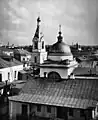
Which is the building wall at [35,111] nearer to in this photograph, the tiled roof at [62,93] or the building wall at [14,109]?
the building wall at [14,109]

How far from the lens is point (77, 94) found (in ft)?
55.5

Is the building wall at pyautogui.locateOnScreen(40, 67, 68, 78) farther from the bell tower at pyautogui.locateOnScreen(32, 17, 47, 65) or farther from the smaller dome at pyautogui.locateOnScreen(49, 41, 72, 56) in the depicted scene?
the bell tower at pyautogui.locateOnScreen(32, 17, 47, 65)

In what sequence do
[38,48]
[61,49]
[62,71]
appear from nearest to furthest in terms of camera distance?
[62,71]
[61,49]
[38,48]

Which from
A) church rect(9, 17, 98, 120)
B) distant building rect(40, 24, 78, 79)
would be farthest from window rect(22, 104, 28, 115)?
distant building rect(40, 24, 78, 79)

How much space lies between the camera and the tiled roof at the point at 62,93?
15984mm

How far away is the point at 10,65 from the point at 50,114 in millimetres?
18866

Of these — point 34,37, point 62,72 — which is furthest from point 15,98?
point 34,37

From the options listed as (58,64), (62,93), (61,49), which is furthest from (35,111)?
(61,49)

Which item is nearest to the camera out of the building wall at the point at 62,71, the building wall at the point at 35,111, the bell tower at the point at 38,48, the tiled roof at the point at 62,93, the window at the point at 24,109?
the building wall at the point at 35,111

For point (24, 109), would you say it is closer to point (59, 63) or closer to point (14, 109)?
point (14, 109)

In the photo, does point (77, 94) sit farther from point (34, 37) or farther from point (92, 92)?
point (34, 37)

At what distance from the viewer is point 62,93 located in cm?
1728

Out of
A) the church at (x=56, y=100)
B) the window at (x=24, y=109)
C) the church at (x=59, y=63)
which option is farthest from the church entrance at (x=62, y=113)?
the church at (x=59, y=63)

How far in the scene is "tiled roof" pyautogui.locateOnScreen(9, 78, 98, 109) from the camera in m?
16.0
